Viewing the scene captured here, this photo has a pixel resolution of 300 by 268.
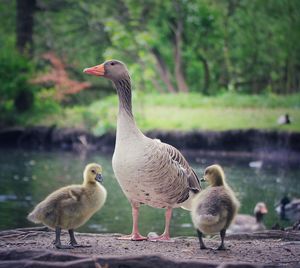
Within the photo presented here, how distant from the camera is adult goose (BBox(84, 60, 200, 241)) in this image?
7516 mm

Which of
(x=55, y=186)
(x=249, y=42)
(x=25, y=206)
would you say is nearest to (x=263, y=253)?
(x=25, y=206)

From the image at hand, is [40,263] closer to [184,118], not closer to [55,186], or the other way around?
[55,186]

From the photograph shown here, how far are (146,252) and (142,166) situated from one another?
3.21 feet

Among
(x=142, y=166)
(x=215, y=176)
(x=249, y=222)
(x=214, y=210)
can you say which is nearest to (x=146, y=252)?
(x=214, y=210)

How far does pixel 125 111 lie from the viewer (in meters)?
8.02

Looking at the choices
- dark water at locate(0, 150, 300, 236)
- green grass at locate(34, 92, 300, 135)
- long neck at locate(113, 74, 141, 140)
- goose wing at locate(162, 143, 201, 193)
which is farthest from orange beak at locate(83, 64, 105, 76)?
green grass at locate(34, 92, 300, 135)

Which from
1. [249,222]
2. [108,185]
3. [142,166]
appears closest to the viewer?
[142,166]

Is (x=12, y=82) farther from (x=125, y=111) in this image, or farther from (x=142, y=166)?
(x=142, y=166)

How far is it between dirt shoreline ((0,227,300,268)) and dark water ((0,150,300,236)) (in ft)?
12.8

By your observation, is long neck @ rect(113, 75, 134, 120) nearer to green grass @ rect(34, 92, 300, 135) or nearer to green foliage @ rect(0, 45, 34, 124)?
green grass @ rect(34, 92, 300, 135)

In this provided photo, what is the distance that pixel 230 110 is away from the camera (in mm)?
27875

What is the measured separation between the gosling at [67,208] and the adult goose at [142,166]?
482mm

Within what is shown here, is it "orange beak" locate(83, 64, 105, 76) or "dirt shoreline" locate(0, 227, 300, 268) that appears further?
"orange beak" locate(83, 64, 105, 76)

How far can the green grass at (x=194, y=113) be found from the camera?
24953 millimetres
